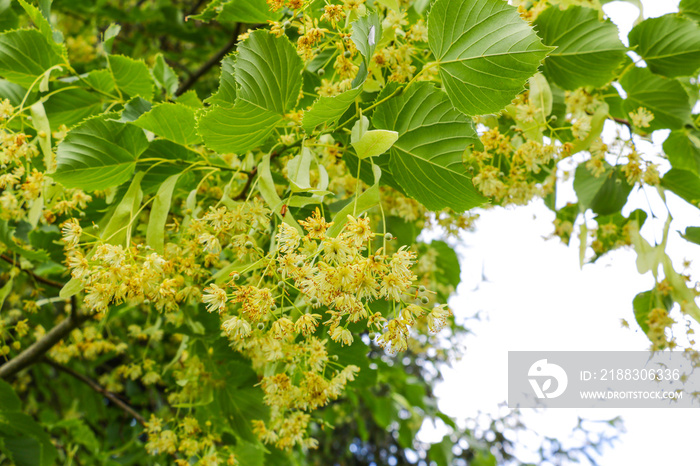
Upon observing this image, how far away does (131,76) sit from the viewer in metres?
1.15

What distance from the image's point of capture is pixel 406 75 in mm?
892

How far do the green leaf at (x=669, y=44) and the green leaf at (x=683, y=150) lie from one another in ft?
0.50

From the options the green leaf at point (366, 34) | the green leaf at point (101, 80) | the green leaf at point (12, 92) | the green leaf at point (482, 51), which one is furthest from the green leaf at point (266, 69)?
the green leaf at point (12, 92)

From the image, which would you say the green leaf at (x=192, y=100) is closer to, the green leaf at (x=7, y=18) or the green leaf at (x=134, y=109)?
the green leaf at (x=134, y=109)

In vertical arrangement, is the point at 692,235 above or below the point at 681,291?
above

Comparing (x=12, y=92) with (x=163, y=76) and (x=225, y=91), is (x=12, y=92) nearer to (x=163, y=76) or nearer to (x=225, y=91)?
(x=163, y=76)

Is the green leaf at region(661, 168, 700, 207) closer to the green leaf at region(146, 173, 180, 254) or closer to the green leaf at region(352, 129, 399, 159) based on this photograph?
the green leaf at region(352, 129, 399, 159)

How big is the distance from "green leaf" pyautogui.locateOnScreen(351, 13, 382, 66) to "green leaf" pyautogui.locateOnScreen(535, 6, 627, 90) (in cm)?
47

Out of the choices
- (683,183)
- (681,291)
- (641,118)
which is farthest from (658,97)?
(681,291)

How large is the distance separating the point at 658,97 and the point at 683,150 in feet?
0.54

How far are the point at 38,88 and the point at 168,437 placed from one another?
882 mm

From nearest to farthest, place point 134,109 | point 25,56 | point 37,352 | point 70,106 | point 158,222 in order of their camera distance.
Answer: point 158,222 < point 134,109 < point 25,56 < point 70,106 < point 37,352

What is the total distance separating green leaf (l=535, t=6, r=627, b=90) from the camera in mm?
1030

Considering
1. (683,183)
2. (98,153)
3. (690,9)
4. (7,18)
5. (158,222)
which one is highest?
(690,9)
